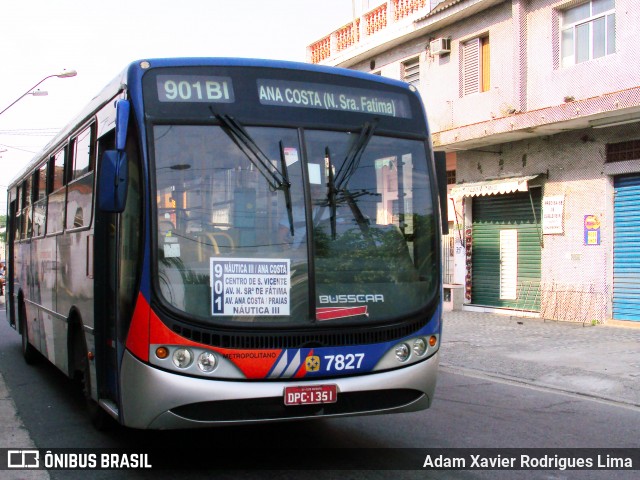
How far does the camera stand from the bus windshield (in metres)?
4.88

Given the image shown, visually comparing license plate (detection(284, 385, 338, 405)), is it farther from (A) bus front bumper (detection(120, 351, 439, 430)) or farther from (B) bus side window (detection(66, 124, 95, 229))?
(B) bus side window (detection(66, 124, 95, 229))

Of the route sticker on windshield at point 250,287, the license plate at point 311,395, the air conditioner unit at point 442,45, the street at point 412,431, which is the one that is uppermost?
the air conditioner unit at point 442,45

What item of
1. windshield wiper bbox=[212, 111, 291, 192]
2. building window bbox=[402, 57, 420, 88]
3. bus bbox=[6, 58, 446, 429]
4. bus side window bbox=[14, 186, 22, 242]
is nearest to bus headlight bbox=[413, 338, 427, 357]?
bus bbox=[6, 58, 446, 429]

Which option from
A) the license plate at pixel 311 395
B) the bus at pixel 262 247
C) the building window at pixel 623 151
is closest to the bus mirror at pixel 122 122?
the bus at pixel 262 247

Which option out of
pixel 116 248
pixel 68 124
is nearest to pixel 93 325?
pixel 116 248

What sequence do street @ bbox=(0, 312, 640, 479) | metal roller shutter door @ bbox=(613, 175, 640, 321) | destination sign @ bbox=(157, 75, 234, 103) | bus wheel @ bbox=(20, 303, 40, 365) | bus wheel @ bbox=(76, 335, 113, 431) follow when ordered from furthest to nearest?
metal roller shutter door @ bbox=(613, 175, 640, 321), bus wheel @ bbox=(20, 303, 40, 365), bus wheel @ bbox=(76, 335, 113, 431), street @ bbox=(0, 312, 640, 479), destination sign @ bbox=(157, 75, 234, 103)

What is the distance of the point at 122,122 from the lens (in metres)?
4.98

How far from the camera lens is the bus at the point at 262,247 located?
15.7 feet

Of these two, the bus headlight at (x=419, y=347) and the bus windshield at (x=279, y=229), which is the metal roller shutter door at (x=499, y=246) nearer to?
the bus headlight at (x=419, y=347)

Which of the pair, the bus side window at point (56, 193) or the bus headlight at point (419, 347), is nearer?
the bus headlight at point (419, 347)

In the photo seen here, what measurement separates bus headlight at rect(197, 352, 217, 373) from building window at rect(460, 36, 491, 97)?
14799 millimetres

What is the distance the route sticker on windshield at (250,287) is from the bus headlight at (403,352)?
0.92m

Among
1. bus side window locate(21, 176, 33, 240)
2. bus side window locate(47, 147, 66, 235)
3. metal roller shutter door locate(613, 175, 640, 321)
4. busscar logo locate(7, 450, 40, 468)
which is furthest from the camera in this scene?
metal roller shutter door locate(613, 175, 640, 321)

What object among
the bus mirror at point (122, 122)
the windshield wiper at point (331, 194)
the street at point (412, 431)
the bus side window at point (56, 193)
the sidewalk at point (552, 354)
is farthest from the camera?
the sidewalk at point (552, 354)
